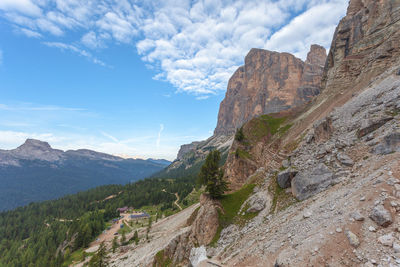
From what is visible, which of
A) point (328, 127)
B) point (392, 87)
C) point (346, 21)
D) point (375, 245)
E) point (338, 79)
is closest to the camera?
point (375, 245)

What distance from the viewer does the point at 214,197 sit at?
3191 cm

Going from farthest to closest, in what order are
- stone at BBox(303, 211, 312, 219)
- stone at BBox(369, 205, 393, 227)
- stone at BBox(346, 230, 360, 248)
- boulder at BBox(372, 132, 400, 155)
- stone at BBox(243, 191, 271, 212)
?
1. stone at BBox(243, 191, 271, 212)
2. boulder at BBox(372, 132, 400, 155)
3. stone at BBox(303, 211, 312, 219)
4. stone at BBox(346, 230, 360, 248)
5. stone at BBox(369, 205, 393, 227)

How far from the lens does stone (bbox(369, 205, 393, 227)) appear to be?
9.59 metres

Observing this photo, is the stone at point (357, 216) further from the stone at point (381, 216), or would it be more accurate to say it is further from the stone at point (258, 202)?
the stone at point (258, 202)

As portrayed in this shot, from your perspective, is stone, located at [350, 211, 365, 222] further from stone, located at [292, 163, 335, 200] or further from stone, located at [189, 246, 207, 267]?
stone, located at [189, 246, 207, 267]

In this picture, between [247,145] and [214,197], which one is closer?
[214,197]

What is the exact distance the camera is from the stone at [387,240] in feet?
28.6

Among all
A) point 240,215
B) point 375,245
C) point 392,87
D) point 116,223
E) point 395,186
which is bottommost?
point 116,223

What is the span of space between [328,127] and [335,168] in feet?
36.5

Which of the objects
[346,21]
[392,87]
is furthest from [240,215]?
[346,21]

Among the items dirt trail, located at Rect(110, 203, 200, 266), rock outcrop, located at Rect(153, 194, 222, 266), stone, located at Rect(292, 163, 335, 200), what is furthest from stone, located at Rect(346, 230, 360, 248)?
dirt trail, located at Rect(110, 203, 200, 266)

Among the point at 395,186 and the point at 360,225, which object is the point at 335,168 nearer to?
the point at 395,186

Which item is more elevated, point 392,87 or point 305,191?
point 392,87

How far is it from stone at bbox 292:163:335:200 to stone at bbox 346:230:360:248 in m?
8.25
